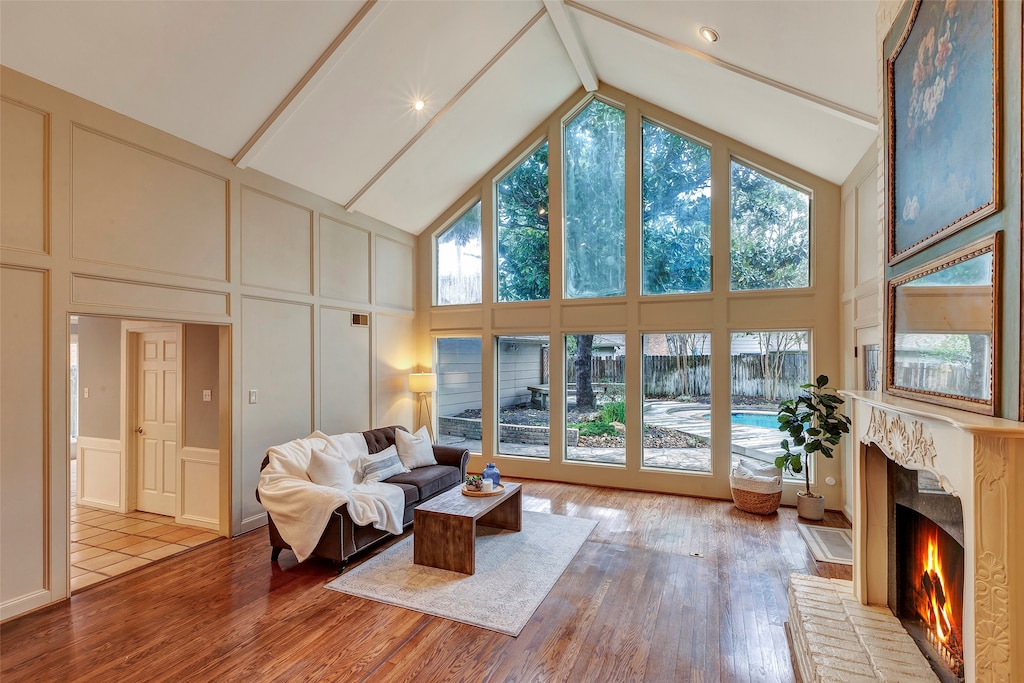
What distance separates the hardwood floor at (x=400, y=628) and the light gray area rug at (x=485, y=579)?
9cm

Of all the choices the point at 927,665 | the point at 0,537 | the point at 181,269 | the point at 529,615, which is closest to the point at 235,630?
the point at 0,537

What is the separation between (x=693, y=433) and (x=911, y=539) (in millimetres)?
3128

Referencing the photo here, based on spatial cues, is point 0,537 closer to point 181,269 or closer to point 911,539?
point 181,269

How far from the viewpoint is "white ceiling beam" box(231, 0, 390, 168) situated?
3.65 m

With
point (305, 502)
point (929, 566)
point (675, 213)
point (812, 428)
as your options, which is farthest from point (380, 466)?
point (675, 213)

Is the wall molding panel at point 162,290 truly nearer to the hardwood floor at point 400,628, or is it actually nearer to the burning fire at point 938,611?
the hardwood floor at point 400,628

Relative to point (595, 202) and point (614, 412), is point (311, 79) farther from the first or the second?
point (614, 412)

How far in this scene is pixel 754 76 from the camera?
3.77 m

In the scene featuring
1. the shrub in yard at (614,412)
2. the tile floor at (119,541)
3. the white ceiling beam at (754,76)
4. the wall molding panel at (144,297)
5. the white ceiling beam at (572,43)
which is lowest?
→ the tile floor at (119,541)

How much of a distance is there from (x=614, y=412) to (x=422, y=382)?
2541 millimetres

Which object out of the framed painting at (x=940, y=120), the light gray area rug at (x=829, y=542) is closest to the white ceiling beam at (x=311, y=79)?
the framed painting at (x=940, y=120)

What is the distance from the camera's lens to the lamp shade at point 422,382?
624 cm

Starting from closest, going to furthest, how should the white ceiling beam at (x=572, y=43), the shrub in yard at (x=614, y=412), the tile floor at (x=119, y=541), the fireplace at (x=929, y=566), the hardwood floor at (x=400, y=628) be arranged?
the fireplace at (x=929, y=566)
the hardwood floor at (x=400, y=628)
the tile floor at (x=119, y=541)
the white ceiling beam at (x=572, y=43)
the shrub in yard at (x=614, y=412)

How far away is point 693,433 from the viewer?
5.47m
